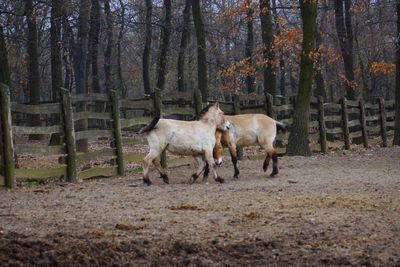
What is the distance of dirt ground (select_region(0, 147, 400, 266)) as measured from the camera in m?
5.26

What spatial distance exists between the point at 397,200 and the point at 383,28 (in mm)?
33387

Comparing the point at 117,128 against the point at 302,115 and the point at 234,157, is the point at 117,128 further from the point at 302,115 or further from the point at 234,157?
the point at 302,115

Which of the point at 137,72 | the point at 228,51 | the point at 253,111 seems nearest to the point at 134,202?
the point at 253,111

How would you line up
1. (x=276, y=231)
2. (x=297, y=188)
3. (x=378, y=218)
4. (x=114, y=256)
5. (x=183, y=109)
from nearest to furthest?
(x=114, y=256)
(x=276, y=231)
(x=378, y=218)
(x=297, y=188)
(x=183, y=109)

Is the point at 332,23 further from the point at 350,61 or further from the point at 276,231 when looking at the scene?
the point at 276,231

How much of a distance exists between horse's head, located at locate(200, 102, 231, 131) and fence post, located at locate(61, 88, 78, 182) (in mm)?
2372

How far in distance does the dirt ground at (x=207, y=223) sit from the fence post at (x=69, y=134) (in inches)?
14.2

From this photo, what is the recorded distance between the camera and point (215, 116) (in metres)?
11.5

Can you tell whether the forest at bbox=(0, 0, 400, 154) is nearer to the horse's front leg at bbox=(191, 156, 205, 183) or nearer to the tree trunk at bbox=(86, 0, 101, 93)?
the tree trunk at bbox=(86, 0, 101, 93)

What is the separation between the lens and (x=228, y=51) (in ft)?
155

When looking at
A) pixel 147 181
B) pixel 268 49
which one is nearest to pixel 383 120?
pixel 268 49

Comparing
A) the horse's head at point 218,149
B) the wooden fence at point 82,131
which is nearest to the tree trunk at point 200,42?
the wooden fence at point 82,131

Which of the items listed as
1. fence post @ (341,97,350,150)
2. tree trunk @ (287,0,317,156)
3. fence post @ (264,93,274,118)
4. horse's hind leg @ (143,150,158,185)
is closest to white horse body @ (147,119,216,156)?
horse's hind leg @ (143,150,158,185)

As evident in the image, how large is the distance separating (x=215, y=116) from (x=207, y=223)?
4.87 m
